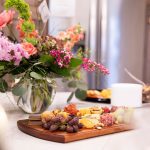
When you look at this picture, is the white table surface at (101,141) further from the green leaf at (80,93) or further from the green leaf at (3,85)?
the green leaf at (80,93)

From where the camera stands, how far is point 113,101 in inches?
56.6

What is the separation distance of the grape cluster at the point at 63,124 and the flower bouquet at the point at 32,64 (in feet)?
0.98

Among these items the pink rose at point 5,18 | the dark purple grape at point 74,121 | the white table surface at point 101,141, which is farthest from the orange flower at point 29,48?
the dark purple grape at point 74,121

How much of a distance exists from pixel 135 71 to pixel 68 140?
244 cm

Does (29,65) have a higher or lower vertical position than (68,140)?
higher

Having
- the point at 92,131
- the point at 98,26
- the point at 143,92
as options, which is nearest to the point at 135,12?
the point at 98,26

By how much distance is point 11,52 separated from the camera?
3.63ft

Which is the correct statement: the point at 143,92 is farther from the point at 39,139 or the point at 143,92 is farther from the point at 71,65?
the point at 39,139

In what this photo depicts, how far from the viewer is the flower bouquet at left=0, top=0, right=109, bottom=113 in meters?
1.17

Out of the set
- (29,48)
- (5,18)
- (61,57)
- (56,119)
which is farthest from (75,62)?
(56,119)

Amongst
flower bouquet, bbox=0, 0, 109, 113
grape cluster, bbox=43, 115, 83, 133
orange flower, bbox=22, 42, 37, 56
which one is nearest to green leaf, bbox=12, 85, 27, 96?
flower bouquet, bbox=0, 0, 109, 113

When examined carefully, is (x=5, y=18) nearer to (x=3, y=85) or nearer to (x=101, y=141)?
(x=3, y=85)

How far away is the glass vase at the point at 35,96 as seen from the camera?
1.21 meters

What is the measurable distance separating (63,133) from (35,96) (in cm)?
40
